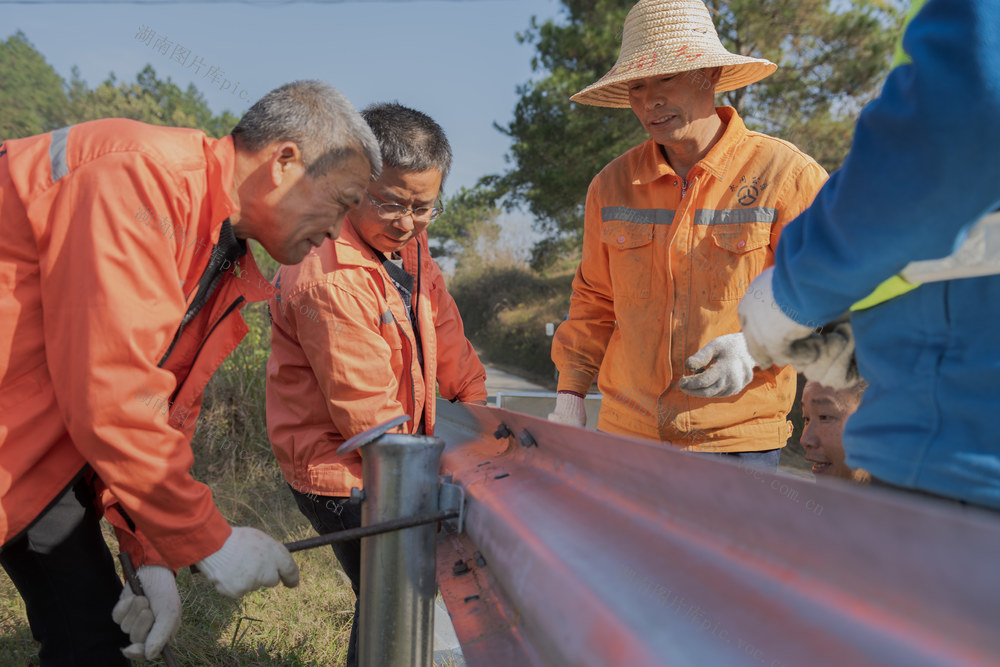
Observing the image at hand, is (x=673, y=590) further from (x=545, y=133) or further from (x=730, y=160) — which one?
(x=545, y=133)

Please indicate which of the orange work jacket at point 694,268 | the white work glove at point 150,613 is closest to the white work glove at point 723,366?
the orange work jacket at point 694,268

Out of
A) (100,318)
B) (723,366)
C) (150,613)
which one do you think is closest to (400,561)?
(150,613)

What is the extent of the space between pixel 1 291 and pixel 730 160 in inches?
84.3

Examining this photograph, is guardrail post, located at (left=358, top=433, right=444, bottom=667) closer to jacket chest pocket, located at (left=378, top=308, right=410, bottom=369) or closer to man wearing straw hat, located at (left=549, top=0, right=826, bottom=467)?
jacket chest pocket, located at (left=378, top=308, right=410, bottom=369)

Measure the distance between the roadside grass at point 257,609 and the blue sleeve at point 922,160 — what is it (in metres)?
2.87

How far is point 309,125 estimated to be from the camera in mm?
1721

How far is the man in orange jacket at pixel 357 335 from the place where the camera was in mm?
2133

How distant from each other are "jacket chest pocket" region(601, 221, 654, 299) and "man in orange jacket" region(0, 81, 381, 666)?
1096 mm

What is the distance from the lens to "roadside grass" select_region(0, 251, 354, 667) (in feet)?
10.0

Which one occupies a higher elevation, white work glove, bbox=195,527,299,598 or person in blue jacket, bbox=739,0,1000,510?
person in blue jacket, bbox=739,0,1000,510

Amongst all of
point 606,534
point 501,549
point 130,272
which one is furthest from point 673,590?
point 130,272

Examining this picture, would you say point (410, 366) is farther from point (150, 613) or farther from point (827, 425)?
point (827, 425)

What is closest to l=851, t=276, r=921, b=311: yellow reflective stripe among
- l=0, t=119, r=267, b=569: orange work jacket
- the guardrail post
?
the guardrail post

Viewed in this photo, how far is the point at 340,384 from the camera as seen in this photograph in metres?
2.10
